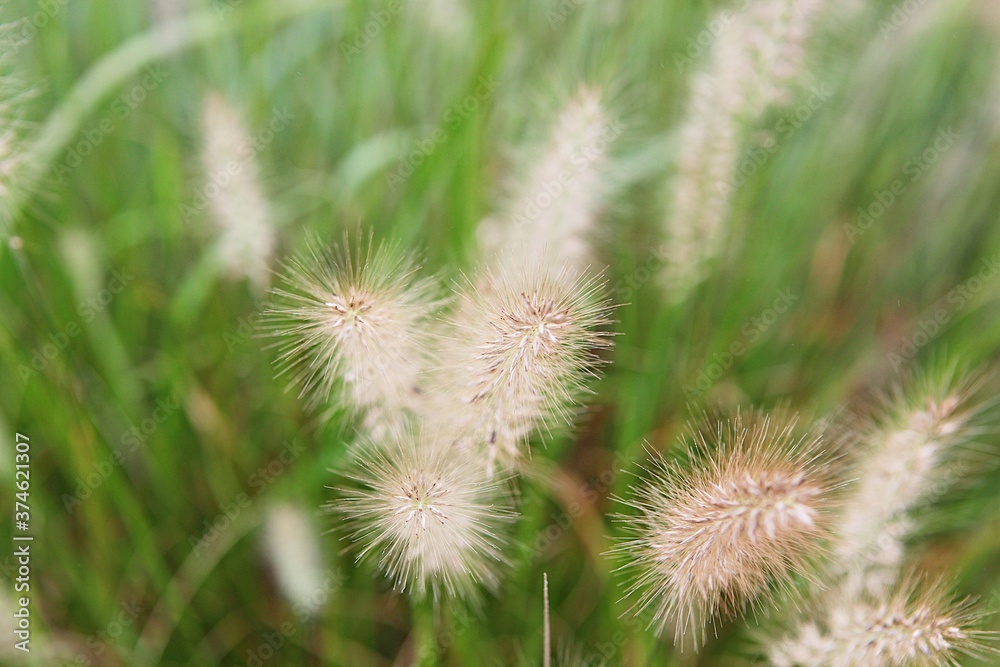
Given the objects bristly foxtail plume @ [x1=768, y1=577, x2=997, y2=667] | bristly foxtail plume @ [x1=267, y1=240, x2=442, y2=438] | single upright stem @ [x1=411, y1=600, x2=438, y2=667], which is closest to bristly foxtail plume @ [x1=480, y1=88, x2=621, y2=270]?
bristly foxtail plume @ [x1=267, y1=240, x2=442, y2=438]

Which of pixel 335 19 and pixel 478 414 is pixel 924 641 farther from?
pixel 335 19

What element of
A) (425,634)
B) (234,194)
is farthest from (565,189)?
(425,634)

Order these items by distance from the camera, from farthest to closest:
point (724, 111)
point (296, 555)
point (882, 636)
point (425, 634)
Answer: point (724, 111) → point (296, 555) → point (425, 634) → point (882, 636)

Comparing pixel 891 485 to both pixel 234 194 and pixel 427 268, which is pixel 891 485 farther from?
pixel 234 194

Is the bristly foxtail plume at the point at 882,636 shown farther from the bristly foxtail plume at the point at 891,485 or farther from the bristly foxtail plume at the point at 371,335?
the bristly foxtail plume at the point at 371,335

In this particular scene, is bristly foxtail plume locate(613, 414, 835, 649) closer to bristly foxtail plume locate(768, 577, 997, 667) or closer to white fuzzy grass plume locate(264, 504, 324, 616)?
bristly foxtail plume locate(768, 577, 997, 667)

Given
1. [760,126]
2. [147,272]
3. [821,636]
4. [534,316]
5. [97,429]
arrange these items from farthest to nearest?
[147,272]
[760,126]
[97,429]
[821,636]
[534,316]

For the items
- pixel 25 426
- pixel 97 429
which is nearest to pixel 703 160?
pixel 97 429
